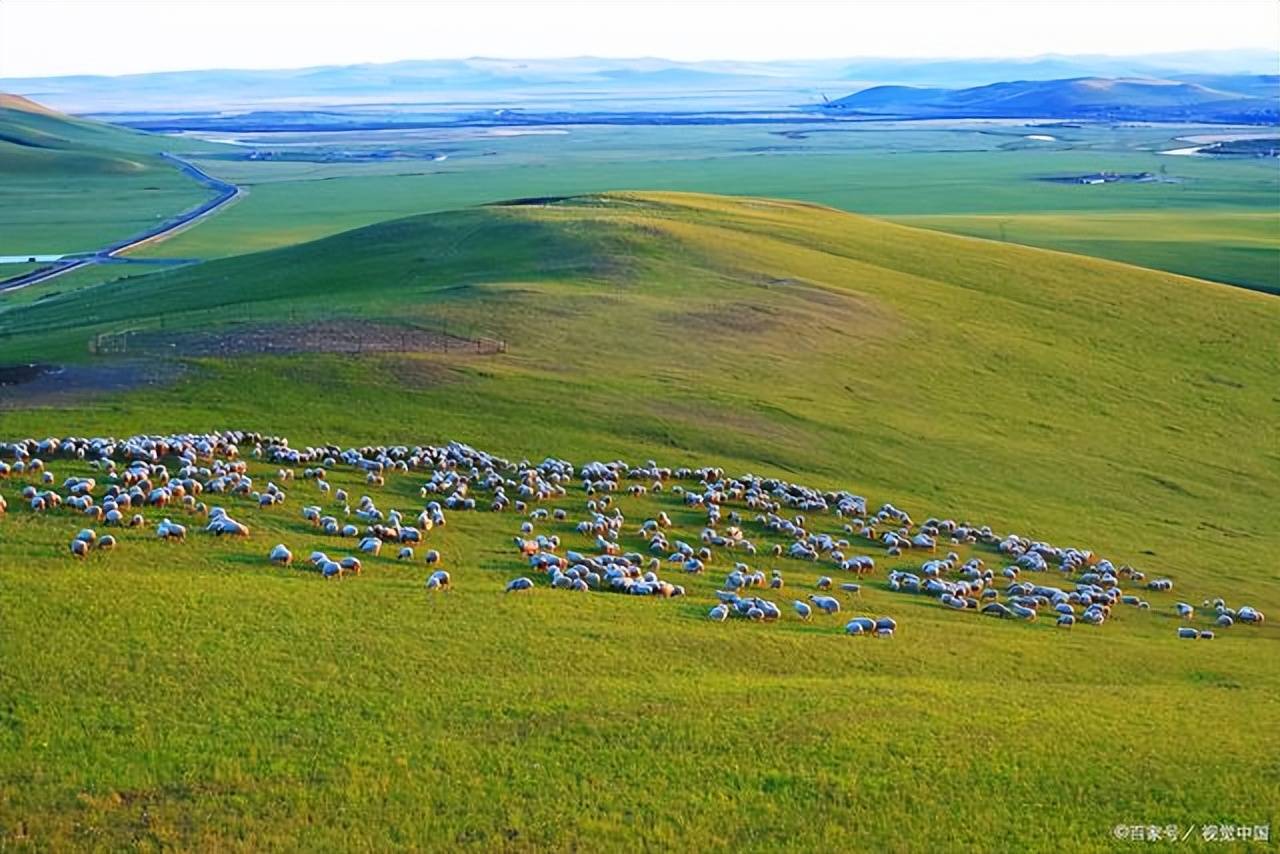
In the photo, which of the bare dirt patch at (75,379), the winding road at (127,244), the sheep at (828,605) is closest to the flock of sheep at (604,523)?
the sheep at (828,605)

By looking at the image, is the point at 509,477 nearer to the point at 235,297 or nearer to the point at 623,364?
the point at 623,364

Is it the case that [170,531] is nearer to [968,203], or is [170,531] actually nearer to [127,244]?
[127,244]

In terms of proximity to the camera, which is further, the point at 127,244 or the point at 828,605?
the point at 127,244

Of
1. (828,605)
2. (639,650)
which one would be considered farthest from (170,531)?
(828,605)

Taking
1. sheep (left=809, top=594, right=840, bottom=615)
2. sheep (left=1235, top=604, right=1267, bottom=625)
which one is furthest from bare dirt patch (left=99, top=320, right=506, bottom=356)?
sheep (left=1235, top=604, right=1267, bottom=625)

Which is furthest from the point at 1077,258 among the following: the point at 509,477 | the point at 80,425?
the point at 80,425

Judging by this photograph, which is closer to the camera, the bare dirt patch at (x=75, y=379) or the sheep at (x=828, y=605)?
the sheep at (x=828, y=605)

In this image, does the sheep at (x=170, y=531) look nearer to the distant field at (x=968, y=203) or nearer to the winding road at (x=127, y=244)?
the winding road at (x=127, y=244)
